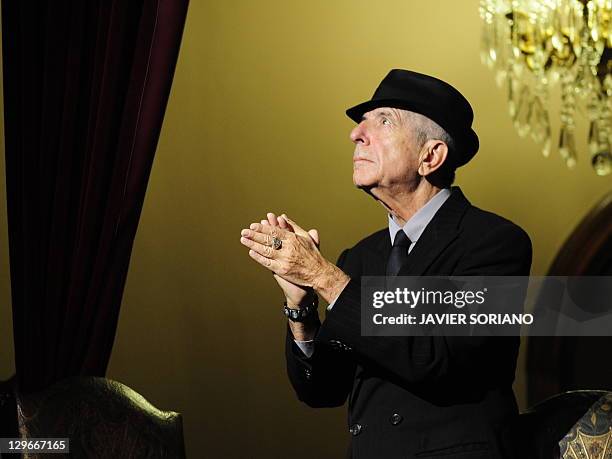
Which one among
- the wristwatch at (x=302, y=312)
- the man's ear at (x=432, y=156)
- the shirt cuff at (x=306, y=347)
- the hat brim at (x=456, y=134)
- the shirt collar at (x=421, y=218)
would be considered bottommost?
the shirt cuff at (x=306, y=347)

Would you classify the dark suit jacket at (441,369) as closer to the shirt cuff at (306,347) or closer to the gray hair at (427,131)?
the shirt cuff at (306,347)

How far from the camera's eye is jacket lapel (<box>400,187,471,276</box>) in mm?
1782

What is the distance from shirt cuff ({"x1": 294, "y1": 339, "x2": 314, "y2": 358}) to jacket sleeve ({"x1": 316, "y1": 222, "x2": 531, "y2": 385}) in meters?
0.13

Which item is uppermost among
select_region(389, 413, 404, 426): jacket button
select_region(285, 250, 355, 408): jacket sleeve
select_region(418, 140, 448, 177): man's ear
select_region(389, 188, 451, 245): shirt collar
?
select_region(418, 140, 448, 177): man's ear

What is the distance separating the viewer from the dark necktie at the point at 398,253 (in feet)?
6.07

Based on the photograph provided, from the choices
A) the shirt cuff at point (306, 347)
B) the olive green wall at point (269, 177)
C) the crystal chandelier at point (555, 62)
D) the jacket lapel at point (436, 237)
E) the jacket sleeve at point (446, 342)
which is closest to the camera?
the jacket sleeve at point (446, 342)

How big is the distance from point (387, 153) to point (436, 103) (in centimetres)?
15

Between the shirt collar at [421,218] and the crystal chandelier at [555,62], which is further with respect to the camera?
the crystal chandelier at [555,62]

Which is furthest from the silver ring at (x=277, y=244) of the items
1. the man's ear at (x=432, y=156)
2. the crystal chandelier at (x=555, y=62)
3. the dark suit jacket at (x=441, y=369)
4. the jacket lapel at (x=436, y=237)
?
the crystal chandelier at (x=555, y=62)

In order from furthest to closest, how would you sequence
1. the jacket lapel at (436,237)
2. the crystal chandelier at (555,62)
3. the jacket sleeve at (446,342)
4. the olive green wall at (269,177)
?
the olive green wall at (269,177)
the crystal chandelier at (555,62)
the jacket lapel at (436,237)
the jacket sleeve at (446,342)

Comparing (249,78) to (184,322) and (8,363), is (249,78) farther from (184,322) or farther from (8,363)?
(8,363)

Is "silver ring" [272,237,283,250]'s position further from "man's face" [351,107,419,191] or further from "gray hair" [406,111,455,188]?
"gray hair" [406,111,455,188]

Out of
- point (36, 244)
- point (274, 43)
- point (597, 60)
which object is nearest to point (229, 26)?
point (274, 43)

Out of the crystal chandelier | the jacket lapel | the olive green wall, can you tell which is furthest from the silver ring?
the crystal chandelier
